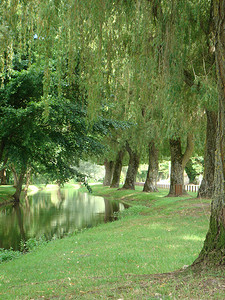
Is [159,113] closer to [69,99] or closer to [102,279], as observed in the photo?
[69,99]

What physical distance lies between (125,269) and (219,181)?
8.45 ft

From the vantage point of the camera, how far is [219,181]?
4871 millimetres

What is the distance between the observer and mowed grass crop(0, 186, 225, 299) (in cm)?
417

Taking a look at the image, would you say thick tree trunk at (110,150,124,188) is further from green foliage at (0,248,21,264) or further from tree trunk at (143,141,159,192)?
green foliage at (0,248,21,264)

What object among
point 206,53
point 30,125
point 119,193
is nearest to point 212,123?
point 206,53

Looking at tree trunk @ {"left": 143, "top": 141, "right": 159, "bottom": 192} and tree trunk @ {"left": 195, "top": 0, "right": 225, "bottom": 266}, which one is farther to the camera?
tree trunk @ {"left": 143, "top": 141, "right": 159, "bottom": 192}

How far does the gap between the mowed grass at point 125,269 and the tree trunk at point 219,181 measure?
0.33m

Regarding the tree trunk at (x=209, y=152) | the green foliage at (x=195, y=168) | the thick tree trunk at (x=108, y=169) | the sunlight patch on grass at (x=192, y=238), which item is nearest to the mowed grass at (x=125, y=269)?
the sunlight patch on grass at (x=192, y=238)

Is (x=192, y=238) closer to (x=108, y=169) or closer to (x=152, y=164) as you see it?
(x=152, y=164)

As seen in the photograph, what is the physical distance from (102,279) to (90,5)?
15.1 feet

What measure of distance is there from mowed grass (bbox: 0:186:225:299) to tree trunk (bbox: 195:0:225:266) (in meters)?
0.33

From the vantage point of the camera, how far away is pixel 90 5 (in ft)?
19.2

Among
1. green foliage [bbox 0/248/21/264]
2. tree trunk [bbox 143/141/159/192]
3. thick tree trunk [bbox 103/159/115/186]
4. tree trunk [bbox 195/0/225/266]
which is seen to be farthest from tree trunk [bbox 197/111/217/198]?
thick tree trunk [bbox 103/159/115/186]

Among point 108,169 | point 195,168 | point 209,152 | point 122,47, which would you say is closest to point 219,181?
point 122,47
